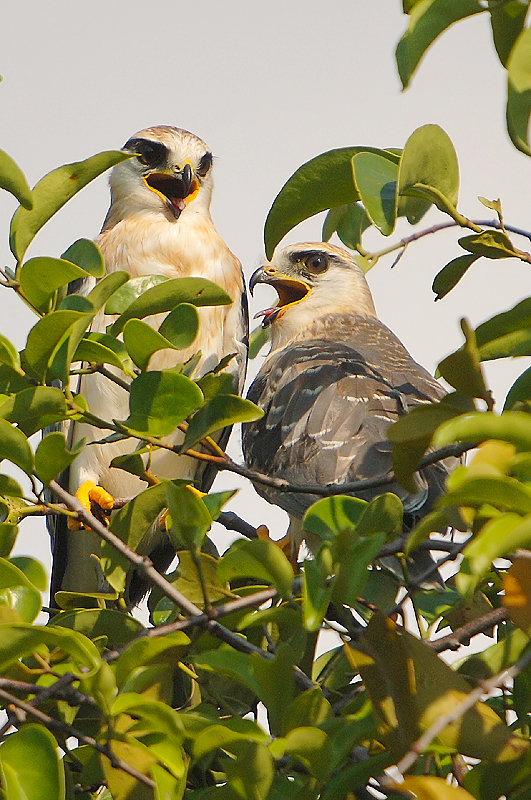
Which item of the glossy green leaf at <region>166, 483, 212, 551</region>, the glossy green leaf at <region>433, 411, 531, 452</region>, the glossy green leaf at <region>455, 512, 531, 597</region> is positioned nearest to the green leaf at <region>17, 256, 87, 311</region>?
the glossy green leaf at <region>166, 483, 212, 551</region>

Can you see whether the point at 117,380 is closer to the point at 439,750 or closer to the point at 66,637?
the point at 66,637

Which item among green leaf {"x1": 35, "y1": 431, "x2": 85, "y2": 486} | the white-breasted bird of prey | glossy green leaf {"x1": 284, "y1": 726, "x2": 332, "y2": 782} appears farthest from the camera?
the white-breasted bird of prey

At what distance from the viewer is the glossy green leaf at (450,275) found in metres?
1.92

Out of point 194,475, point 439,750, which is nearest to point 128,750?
point 439,750

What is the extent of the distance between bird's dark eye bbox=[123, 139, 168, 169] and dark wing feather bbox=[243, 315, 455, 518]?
122 cm

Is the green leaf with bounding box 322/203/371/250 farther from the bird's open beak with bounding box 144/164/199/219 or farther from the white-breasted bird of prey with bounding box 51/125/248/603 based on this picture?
the bird's open beak with bounding box 144/164/199/219

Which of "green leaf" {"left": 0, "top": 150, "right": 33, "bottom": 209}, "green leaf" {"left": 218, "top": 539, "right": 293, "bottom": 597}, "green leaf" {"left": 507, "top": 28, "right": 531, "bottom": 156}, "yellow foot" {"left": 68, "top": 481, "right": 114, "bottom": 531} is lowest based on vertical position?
"yellow foot" {"left": 68, "top": 481, "right": 114, "bottom": 531}

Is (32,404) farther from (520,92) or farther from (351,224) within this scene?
(351,224)

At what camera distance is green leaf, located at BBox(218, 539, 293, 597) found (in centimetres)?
142

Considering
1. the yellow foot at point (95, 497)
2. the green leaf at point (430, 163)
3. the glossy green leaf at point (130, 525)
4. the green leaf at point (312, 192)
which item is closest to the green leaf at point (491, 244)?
the green leaf at point (430, 163)

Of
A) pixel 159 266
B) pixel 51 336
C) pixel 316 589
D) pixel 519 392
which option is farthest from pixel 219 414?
pixel 159 266

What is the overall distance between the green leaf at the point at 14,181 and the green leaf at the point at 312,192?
1.64 ft

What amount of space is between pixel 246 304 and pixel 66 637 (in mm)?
3365

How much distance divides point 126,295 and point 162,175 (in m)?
2.90
